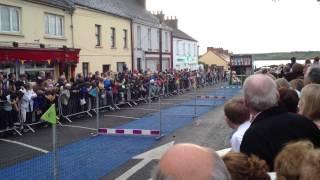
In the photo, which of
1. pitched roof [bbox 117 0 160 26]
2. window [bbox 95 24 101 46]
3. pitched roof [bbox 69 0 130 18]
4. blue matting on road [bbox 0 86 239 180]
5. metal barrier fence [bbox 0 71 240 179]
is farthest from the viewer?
pitched roof [bbox 117 0 160 26]

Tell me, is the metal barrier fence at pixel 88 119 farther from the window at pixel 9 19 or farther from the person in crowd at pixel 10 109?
the window at pixel 9 19

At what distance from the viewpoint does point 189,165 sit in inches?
73.9

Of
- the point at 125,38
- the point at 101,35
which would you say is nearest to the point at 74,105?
the point at 101,35

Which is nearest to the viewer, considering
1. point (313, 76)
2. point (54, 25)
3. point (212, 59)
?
point (313, 76)

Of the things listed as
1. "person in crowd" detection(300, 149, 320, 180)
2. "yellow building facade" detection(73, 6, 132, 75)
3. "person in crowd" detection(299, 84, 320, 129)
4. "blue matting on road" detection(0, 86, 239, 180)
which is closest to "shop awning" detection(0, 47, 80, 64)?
"yellow building facade" detection(73, 6, 132, 75)

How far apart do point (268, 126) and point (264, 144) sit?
0.59ft

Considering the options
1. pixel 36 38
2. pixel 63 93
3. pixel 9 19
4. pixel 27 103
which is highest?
pixel 9 19

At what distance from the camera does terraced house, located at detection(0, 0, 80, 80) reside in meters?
22.0

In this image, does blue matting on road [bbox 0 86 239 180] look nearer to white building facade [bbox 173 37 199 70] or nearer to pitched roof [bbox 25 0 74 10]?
pitched roof [bbox 25 0 74 10]

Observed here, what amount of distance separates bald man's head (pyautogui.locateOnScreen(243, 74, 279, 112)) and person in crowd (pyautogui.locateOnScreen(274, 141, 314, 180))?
4.96ft

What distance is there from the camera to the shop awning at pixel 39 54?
21.4 m

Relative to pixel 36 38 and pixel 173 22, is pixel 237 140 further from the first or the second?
pixel 173 22

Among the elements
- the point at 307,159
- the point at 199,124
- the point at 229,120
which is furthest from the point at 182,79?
the point at 307,159

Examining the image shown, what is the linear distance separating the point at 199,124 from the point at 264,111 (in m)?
13.0
